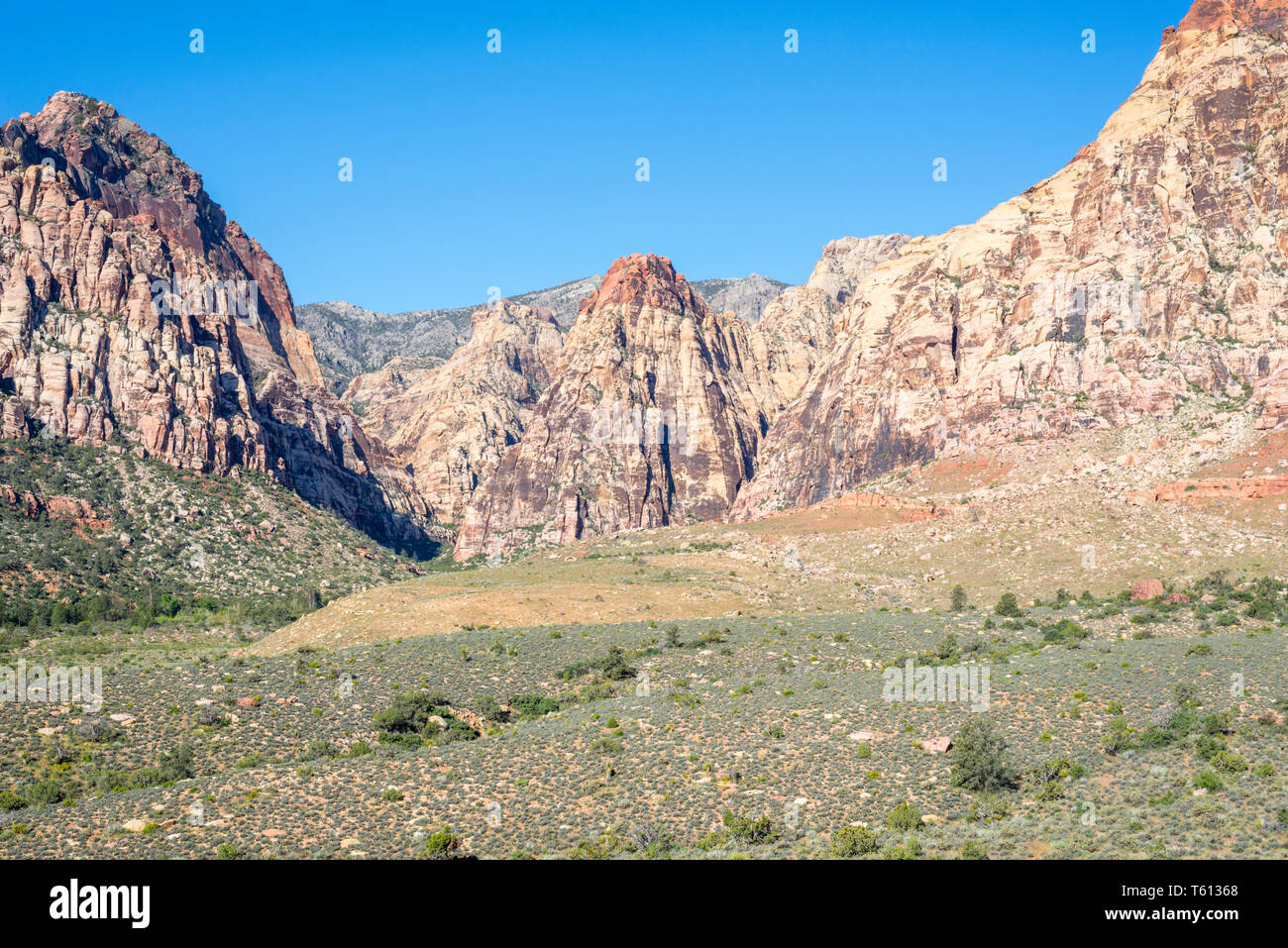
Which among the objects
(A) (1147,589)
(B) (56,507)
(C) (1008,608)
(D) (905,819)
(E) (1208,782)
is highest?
(B) (56,507)

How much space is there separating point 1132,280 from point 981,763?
11129 centimetres

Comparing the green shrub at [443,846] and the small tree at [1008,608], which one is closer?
the green shrub at [443,846]

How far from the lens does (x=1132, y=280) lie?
403ft

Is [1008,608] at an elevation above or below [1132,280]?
below

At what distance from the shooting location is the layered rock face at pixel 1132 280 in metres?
115

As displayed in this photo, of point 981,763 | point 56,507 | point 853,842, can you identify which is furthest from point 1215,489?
point 56,507

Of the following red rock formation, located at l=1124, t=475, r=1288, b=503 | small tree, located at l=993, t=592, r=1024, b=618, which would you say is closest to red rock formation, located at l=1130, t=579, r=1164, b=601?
small tree, located at l=993, t=592, r=1024, b=618

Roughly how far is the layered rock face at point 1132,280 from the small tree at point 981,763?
84.8m

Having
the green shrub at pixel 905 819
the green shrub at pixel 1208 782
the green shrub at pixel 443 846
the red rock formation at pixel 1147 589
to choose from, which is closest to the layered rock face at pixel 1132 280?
the red rock formation at pixel 1147 589

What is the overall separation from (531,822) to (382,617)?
4413 centimetres

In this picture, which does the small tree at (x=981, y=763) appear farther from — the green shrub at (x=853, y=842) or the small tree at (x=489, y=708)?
the small tree at (x=489, y=708)

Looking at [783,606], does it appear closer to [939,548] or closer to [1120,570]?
[939,548]

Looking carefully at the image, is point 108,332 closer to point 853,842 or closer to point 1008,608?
point 1008,608
